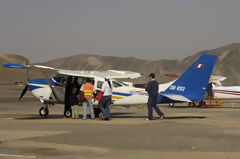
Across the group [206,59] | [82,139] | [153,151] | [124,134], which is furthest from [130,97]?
[153,151]

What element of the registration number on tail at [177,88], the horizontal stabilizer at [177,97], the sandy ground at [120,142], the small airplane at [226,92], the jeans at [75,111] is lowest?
the sandy ground at [120,142]

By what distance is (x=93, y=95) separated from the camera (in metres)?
17.7

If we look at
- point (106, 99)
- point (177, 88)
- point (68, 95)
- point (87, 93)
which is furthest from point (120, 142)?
point (68, 95)

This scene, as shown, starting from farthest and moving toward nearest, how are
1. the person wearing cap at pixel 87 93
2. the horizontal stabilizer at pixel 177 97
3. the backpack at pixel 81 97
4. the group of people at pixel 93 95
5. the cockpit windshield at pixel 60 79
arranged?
the cockpit windshield at pixel 60 79
the backpack at pixel 81 97
the person wearing cap at pixel 87 93
the horizontal stabilizer at pixel 177 97
the group of people at pixel 93 95

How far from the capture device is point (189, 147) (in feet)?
30.8

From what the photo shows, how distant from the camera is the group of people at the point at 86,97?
1661cm

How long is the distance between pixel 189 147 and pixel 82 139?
2.75 m

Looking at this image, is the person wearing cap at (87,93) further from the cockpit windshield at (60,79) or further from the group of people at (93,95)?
the cockpit windshield at (60,79)

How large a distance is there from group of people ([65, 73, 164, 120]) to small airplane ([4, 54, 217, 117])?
1.17 ft

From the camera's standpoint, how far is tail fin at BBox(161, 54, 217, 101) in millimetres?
16875

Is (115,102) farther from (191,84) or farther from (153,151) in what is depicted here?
(153,151)

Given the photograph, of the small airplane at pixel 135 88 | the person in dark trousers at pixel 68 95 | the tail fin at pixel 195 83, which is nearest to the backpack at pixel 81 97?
the person in dark trousers at pixel 68 95

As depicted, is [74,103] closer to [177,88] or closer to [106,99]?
[106,99]

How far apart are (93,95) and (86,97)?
2.63 feet
